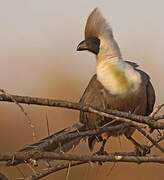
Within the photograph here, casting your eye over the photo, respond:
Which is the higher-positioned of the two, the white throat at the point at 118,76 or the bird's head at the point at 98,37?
the bird's head at the point at 98,37

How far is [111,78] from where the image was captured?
3158 millimetres

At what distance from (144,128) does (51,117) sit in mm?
6391

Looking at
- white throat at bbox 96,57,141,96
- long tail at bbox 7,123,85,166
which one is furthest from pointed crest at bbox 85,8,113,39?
long tail at bbox 7,123,85,166

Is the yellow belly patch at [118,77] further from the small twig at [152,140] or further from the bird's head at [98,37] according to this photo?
the small twig at [152,140]

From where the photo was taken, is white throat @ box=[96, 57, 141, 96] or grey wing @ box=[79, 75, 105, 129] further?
grey wing @ box=[79, 75, 105, 129]

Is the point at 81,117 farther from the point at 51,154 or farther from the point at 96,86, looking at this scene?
the point at 51,154

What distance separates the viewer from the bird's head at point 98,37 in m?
3.26

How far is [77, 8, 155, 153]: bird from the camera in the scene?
3244mm

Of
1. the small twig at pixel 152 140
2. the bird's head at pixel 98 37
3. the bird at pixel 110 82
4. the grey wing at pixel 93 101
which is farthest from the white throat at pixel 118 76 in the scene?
the small twig at pixel 152 140

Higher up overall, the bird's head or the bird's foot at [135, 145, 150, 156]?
the bird's head

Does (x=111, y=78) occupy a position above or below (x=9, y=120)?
above

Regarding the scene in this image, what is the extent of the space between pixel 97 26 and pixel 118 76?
356mm

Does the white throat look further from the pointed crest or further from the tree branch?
the tree branch

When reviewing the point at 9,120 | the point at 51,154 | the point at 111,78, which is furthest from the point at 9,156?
the point at 9,120
